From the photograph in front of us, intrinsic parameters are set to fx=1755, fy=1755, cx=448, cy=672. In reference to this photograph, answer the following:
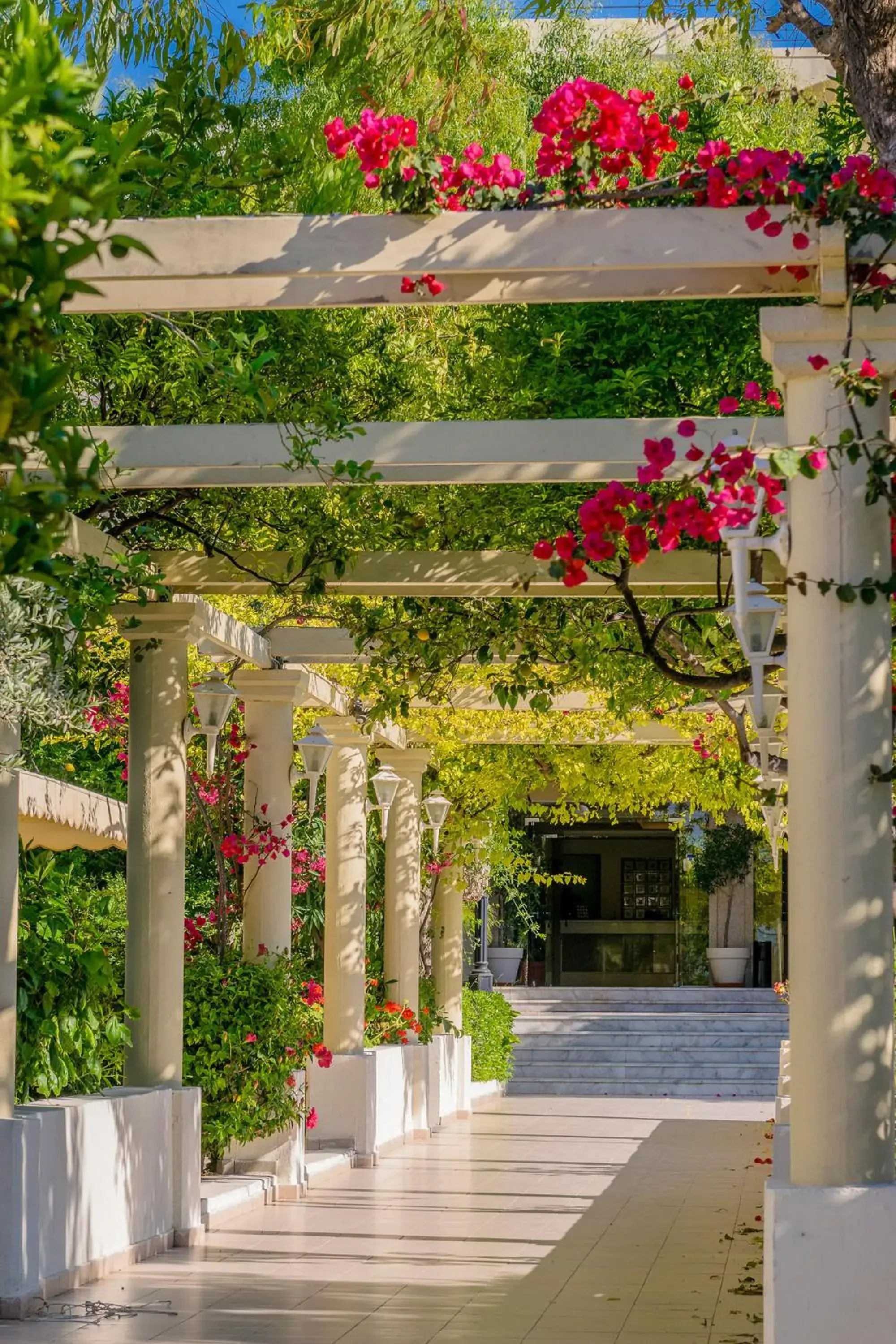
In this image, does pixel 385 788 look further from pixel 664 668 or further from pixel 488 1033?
pixel 664 668

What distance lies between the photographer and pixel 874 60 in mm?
6051

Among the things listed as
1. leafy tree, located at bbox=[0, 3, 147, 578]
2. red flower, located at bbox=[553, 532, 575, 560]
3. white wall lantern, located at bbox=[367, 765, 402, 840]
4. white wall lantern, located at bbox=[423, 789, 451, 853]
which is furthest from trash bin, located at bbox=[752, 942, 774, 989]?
leafy tree, located at bbox=[0, 3, 147, 578]

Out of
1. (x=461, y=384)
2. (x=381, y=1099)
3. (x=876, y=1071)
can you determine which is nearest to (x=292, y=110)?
(x=461, y=384)

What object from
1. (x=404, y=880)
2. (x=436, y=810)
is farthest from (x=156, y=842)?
(x=404, y=880)

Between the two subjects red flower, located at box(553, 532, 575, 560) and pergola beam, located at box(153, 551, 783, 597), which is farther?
pergola beam, located at box(153, 551, 783, 597)

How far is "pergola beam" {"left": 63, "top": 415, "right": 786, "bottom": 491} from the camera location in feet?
22.2

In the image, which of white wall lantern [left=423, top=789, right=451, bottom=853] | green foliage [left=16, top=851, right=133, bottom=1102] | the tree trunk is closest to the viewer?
the tree trunk

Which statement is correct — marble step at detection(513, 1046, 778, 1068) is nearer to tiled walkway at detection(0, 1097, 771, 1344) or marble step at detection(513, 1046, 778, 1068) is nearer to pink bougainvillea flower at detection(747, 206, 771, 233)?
tiled walkway at detection(0, 1097, 771, 1344)

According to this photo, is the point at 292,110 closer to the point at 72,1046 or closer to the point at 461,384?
the point at 461,384

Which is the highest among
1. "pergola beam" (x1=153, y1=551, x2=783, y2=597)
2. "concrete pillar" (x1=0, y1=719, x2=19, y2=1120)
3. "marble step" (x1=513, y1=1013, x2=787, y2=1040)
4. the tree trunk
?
the tree trunk

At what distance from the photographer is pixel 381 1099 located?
1497cm

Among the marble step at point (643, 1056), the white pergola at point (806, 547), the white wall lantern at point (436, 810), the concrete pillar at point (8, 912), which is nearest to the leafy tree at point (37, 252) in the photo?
the white pergola at point (806, 547)

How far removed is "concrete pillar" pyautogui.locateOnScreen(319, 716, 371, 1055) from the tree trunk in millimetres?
8962

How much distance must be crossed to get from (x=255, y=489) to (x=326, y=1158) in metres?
6.25
